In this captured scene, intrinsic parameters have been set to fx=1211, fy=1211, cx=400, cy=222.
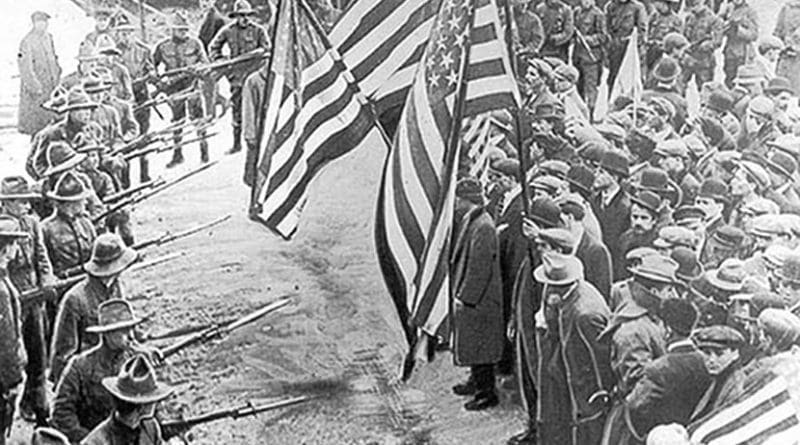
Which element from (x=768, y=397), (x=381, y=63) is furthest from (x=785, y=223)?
(x=381, y=63)

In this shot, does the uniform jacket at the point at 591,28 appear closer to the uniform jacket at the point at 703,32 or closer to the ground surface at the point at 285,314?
the uniform jacket at the point at 703,32

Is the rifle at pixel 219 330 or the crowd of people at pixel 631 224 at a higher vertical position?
the crowd of people at pixel 631 224

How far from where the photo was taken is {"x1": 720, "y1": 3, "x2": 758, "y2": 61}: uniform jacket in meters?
6.37

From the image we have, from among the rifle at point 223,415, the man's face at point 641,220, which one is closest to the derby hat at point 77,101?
the rifle at point 223,415

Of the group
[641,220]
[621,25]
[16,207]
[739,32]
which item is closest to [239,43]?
[16,207]

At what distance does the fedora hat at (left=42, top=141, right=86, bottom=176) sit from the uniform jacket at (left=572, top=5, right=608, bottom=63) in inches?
112

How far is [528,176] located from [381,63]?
106 centimetres

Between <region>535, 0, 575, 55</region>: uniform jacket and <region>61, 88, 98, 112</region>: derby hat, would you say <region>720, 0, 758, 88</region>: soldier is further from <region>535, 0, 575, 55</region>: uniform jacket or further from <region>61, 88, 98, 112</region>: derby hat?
<region>61, 88, 98, 112</region>: derby hat

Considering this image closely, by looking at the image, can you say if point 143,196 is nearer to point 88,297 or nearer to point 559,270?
point 88,297

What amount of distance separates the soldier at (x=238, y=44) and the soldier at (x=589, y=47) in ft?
5.76

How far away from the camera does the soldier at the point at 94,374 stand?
627 centimetres

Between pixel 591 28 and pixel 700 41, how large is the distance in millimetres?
629

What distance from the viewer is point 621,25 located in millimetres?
6820

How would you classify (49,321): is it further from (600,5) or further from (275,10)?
(600,5)
